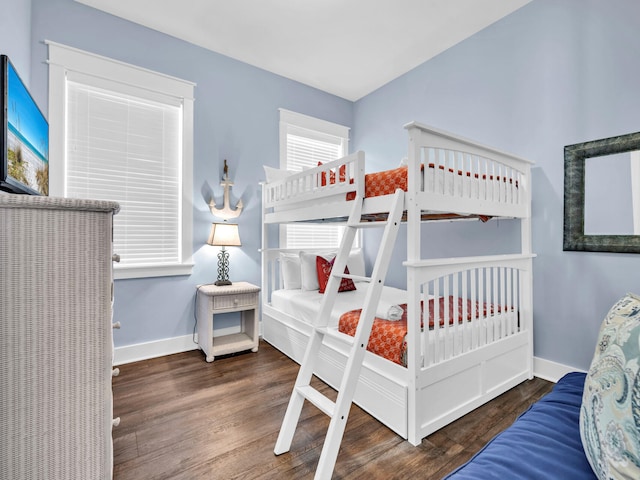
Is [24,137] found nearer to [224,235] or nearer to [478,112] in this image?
[224,235]

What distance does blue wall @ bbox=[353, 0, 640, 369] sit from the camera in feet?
6.63

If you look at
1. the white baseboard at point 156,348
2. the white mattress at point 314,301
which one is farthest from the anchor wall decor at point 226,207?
the white baseboard at point 156,348

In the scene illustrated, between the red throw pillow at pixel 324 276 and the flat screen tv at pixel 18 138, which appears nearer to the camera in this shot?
the flat screen tv at pixel 18 138

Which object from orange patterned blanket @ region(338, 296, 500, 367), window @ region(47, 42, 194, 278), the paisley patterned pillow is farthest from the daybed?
window @ region(47, 42, 194, 278)

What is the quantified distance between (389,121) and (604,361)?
330 centimetres

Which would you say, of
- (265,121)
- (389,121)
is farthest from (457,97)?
(265,121)

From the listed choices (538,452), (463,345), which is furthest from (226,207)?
(538,452)

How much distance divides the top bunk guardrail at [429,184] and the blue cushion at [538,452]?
1022 mm

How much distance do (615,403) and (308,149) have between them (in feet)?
11.5

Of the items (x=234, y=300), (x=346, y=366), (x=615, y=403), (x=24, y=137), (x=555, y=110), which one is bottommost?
(x=346, y=366)

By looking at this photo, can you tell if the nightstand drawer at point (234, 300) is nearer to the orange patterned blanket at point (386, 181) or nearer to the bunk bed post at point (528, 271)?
the orange patterned blanket at point (386, 181)

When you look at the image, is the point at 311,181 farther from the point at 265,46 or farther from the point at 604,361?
the point at 604,361

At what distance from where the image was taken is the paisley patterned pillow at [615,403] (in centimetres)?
61

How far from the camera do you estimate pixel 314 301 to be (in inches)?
104
